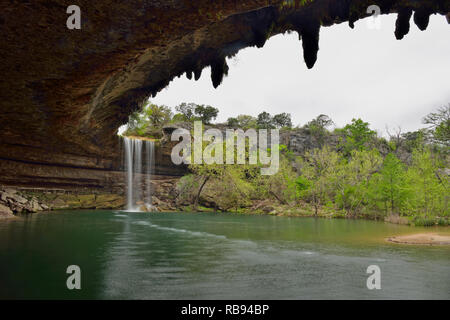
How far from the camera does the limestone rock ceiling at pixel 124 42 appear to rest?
168 inches

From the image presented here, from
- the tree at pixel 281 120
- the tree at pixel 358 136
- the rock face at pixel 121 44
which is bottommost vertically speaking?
the rock face at pixel 121 44

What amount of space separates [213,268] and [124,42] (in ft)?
19.2

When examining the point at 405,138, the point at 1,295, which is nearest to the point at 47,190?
the point at 1,295

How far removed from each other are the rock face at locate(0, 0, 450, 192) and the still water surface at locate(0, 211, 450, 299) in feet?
12.7

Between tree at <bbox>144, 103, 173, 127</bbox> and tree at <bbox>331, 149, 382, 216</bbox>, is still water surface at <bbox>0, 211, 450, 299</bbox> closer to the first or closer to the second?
tree at <bbox>331, 149, 382, 216</bbox>

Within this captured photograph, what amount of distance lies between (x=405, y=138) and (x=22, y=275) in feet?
228

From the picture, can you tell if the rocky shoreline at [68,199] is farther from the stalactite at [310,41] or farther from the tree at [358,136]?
the tree at [358,136]

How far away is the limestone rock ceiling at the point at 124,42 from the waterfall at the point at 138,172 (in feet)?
87.3

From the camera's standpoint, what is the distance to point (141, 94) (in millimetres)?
9180

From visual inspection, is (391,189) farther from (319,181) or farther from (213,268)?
(213,268)

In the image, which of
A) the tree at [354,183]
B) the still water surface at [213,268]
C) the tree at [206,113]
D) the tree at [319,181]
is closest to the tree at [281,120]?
the tree at [206,113]

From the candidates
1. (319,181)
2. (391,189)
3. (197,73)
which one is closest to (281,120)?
(319,181)

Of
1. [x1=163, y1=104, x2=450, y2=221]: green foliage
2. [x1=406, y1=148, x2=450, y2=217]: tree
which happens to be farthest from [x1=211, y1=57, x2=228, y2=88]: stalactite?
[x1=406, y1=148, x2=450, y2=217]: tree
